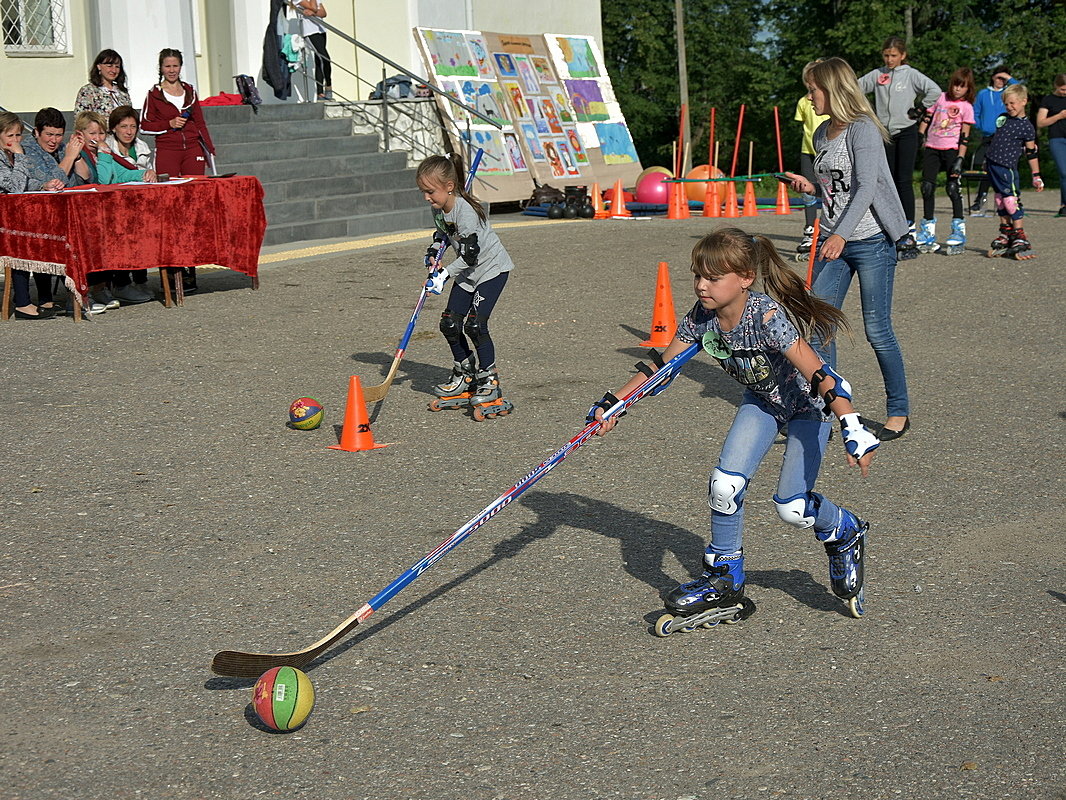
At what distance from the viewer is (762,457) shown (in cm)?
488

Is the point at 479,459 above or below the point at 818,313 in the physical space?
below

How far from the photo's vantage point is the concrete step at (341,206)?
662 inches

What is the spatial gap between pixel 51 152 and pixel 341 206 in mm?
6063

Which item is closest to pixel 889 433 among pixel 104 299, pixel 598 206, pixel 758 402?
pixel 758 402

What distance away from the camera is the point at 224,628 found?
4.95 metres

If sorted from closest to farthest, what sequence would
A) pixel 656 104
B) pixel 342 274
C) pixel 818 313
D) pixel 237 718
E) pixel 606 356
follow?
pixel 237 718 < pixel 818 313 < pixel 606 356 < pixel 342 274 < pixel 656 104

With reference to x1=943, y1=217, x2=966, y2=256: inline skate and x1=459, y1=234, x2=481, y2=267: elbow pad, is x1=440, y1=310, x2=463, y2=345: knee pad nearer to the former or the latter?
Result: x1=459, y1=234, x2=481, y2=267: elbow pad

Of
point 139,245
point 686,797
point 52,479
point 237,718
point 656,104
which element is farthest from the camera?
point 656,104

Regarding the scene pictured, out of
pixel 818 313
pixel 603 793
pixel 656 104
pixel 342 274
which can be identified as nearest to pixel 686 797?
pixel 603 793

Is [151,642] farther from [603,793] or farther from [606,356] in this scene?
[606,356]

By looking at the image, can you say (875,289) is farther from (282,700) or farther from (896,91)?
(896,91)

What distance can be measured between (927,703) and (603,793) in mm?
1188

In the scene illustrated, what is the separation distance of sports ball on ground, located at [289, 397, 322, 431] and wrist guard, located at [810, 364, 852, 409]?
3.90 metres

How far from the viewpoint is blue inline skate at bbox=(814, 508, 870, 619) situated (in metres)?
4.94
